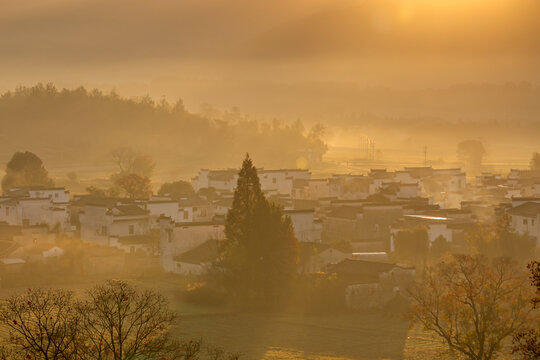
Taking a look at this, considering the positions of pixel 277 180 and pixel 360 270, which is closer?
pixel 360 270

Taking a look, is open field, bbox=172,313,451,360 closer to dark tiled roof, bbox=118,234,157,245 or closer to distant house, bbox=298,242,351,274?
distant house, bbox=298,242,351,274

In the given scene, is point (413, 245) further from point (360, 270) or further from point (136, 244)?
point (136, 244)

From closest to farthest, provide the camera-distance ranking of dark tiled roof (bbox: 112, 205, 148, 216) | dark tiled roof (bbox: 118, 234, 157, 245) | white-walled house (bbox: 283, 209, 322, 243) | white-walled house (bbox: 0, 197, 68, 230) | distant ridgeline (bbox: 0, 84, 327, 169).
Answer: dark tiled roof (bbox: 118, 234, 157, 245), white-walled house (bbox: 283, 209, 322, 243), dark tiled roof (bbox: 112, 205, 148, 216), white-walled house (bbox: 0, 197, 68, 230), distant ridgeline (bbox: 0, 84, 327, 169)

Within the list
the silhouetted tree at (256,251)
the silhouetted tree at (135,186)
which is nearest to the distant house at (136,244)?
the silhouetted tree at (256,251)

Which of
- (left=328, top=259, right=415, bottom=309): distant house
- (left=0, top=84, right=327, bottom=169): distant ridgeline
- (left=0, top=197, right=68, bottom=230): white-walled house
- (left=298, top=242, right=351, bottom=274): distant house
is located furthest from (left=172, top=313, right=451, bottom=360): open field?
(left=0, top=84, right=327, bottom=169): distant ridgeline

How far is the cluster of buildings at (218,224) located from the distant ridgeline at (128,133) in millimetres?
53493

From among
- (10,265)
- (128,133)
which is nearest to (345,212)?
(10,265)

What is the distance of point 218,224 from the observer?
162 ft

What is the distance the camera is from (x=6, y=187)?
78.6 meters

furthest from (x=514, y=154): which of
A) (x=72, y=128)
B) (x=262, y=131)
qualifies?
(x=72, y=128)

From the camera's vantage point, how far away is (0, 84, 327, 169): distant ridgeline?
124 meters

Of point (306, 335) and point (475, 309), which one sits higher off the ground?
point (475, 309)

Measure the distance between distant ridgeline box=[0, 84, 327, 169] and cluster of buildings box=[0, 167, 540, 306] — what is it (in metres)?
53.5

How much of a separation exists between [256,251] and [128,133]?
334ft
